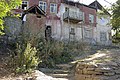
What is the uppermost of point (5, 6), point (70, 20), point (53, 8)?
point (53, 8)

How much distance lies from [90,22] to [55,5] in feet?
23.1

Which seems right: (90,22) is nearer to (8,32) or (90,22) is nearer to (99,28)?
(99,28)

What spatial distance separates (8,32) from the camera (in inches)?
653

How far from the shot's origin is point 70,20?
100 ft

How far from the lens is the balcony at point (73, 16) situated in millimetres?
29578

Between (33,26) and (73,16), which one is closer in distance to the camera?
(33,26)

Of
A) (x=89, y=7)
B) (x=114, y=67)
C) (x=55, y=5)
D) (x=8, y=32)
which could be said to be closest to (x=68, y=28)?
(x=55, y=5)

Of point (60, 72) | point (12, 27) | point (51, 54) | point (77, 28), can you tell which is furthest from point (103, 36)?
point (60, 72)

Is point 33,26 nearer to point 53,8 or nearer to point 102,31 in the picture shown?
point 53,8

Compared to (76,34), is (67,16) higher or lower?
higher

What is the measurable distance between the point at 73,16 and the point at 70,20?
2.31 feet

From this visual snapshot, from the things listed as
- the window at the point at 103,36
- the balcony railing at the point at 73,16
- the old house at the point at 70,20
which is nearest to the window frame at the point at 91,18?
the old house at the point at 70,20

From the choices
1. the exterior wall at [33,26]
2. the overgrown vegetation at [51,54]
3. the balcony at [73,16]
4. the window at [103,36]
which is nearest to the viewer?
the overgrown vegetation at [51,54]

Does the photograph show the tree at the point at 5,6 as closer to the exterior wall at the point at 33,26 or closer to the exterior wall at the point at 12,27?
the exterior wall at the point at 33,26
